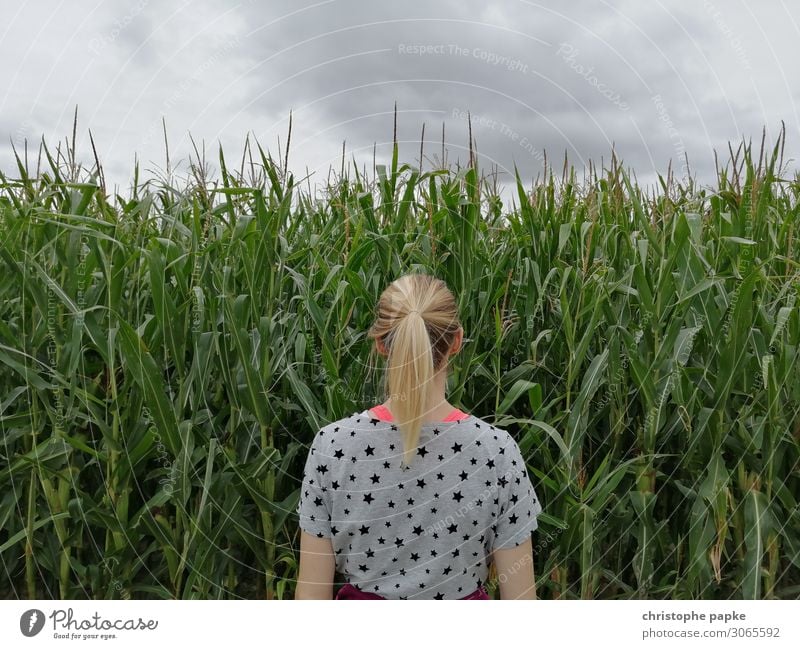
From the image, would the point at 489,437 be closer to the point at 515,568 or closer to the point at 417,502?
the point at 417,502

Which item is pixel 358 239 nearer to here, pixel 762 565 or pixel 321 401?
pixel 321 401

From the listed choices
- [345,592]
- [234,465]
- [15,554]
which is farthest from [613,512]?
[15,554]

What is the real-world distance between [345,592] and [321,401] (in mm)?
939

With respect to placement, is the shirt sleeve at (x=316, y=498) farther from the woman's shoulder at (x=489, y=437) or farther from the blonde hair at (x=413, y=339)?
the woman's shoulder at (x=489, y=437)

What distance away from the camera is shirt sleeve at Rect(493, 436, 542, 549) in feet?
5.92

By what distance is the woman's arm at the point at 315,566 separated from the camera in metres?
1.86

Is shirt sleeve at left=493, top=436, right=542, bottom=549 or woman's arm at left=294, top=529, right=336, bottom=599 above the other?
shirt sleeve at left=493, top=436, right=542, bottom=549

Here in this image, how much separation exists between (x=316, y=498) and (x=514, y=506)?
1.90 ft
